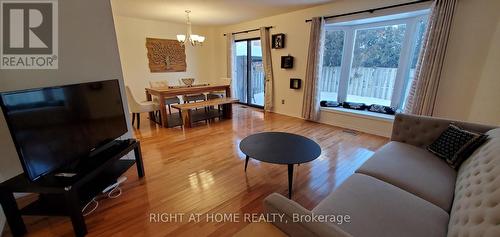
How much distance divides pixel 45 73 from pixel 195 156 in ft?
5.72

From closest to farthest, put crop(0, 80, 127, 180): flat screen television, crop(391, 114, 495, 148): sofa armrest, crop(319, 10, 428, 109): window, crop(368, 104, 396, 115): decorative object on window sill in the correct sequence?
crop(0, 80, 127, 180): flat screen television, crop(391, 114, 495, 148): sofa armrest, crop(319, 10, 428, 109): window, crop(368, 104, 396, 115): decorative object on window sill

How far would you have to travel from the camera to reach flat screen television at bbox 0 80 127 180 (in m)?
1.32

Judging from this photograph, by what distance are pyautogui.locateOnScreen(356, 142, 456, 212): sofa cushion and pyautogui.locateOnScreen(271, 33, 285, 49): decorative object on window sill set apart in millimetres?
3469

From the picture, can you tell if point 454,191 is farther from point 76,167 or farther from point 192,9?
point 192,9

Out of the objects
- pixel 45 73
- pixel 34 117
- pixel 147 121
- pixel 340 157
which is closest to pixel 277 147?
pixel 340 157

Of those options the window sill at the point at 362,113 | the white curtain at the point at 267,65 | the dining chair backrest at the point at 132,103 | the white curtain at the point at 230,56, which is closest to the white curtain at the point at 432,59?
the window sill at the point at 362,113

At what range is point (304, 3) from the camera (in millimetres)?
3926

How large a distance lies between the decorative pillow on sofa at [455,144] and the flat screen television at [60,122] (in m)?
3.06

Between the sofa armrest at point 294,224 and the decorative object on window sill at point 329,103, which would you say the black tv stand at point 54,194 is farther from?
the decorative object on window sill at point 329,103

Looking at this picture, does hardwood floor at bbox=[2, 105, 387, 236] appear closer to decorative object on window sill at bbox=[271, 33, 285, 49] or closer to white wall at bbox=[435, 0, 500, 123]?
white wall at bbox=[435, 0, 500, 123]

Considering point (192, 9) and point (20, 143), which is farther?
point (192, 9)

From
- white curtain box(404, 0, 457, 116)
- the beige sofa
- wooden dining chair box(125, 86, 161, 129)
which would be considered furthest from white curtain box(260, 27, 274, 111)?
the beige sofa

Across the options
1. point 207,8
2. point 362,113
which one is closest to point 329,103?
point 362,113

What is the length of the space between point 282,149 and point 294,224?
1.16m
